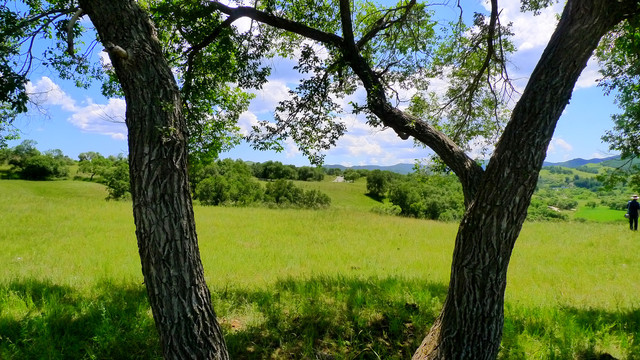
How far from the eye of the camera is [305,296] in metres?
5.55

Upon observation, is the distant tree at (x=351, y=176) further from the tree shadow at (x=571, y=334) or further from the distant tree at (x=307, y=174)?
the tree shadow at (x=571, y=334)

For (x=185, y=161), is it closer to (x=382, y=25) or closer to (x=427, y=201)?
(x=382, y=25)

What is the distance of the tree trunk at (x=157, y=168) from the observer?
254 cm

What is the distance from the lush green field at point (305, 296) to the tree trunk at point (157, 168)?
167cm

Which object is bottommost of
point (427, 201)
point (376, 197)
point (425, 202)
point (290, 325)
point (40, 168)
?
point (290, 325)

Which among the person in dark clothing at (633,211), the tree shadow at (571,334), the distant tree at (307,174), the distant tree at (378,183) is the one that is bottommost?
the tree shadow at (571,334)

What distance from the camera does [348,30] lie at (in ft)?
15.4

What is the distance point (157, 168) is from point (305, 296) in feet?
12.7

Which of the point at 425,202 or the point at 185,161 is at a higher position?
the point at 185,161

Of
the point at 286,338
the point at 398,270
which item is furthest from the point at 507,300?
the point at 286,338

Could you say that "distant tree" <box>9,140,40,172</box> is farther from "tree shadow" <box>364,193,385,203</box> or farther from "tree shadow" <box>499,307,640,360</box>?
"tree shadow" <box>499,307,640,360</box>

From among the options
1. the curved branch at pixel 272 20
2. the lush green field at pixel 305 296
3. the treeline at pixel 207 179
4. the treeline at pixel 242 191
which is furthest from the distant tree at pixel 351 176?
the curved branch at pixel 272 20

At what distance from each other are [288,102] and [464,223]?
3521 mm

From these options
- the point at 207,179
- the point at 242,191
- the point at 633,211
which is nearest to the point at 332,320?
the point at 633,211
